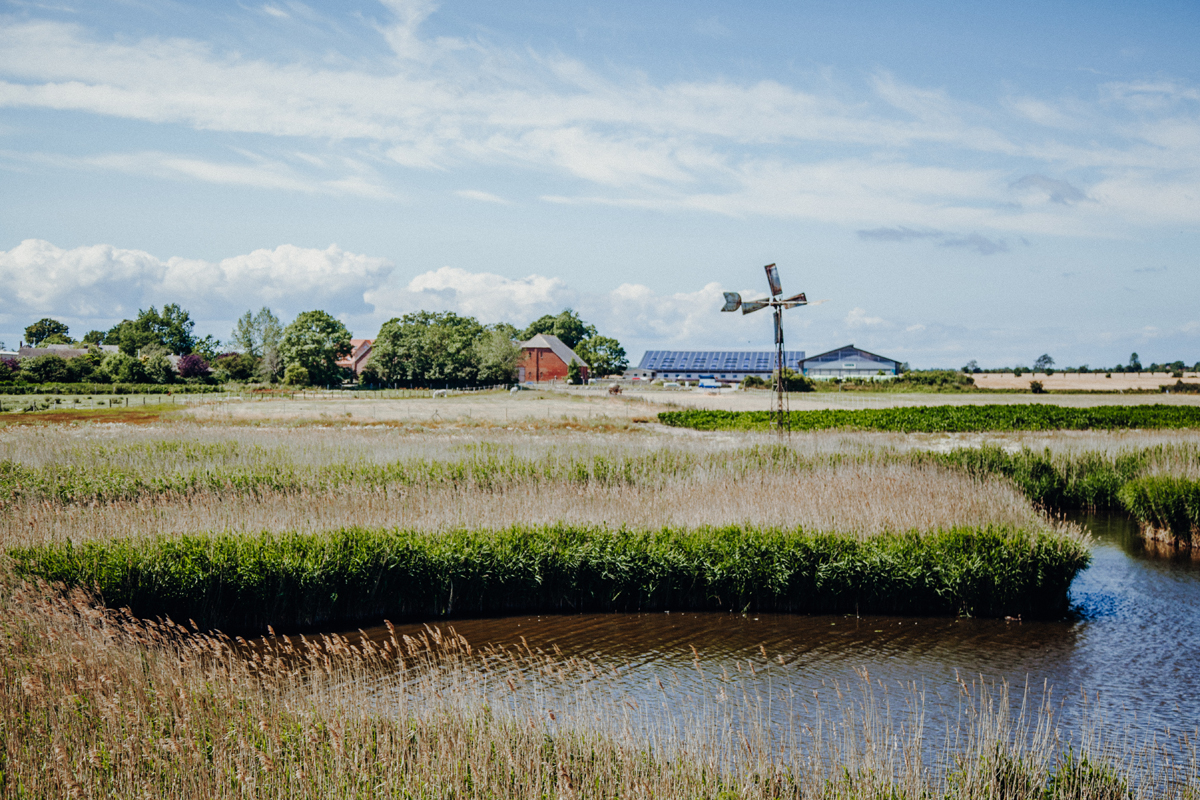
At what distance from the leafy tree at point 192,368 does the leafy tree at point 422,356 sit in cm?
1943

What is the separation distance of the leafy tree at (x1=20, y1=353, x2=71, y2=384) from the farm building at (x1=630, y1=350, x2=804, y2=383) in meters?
85.0

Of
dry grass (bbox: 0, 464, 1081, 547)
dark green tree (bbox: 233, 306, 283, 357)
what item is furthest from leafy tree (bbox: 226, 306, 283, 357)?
dry grass (bbox: 0, 464, 1081, 547)

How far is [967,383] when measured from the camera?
319 feet

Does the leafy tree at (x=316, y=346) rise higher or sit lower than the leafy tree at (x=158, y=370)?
higher

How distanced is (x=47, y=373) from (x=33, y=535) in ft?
260

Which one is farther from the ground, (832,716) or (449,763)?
(449,763)

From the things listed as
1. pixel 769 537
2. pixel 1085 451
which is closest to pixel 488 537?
pixel 769 537

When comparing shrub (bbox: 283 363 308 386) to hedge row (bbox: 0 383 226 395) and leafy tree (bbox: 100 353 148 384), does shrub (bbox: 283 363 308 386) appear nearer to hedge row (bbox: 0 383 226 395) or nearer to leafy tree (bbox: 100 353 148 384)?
hedge row (bbox: 0 383 226 395)

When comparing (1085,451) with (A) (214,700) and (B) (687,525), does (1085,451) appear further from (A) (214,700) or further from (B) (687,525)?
(A) (214,700)

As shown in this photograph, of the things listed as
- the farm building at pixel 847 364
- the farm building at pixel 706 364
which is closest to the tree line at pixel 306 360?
the farm building at pixel 706 364

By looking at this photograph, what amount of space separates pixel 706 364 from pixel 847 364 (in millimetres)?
26097

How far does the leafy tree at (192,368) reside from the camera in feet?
303

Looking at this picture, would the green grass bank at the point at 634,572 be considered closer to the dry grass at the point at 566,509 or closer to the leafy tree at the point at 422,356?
the dry grass at the point at 566,509

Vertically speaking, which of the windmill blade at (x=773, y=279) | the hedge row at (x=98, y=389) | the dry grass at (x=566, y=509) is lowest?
the dry grass at (x=566, y=509)
